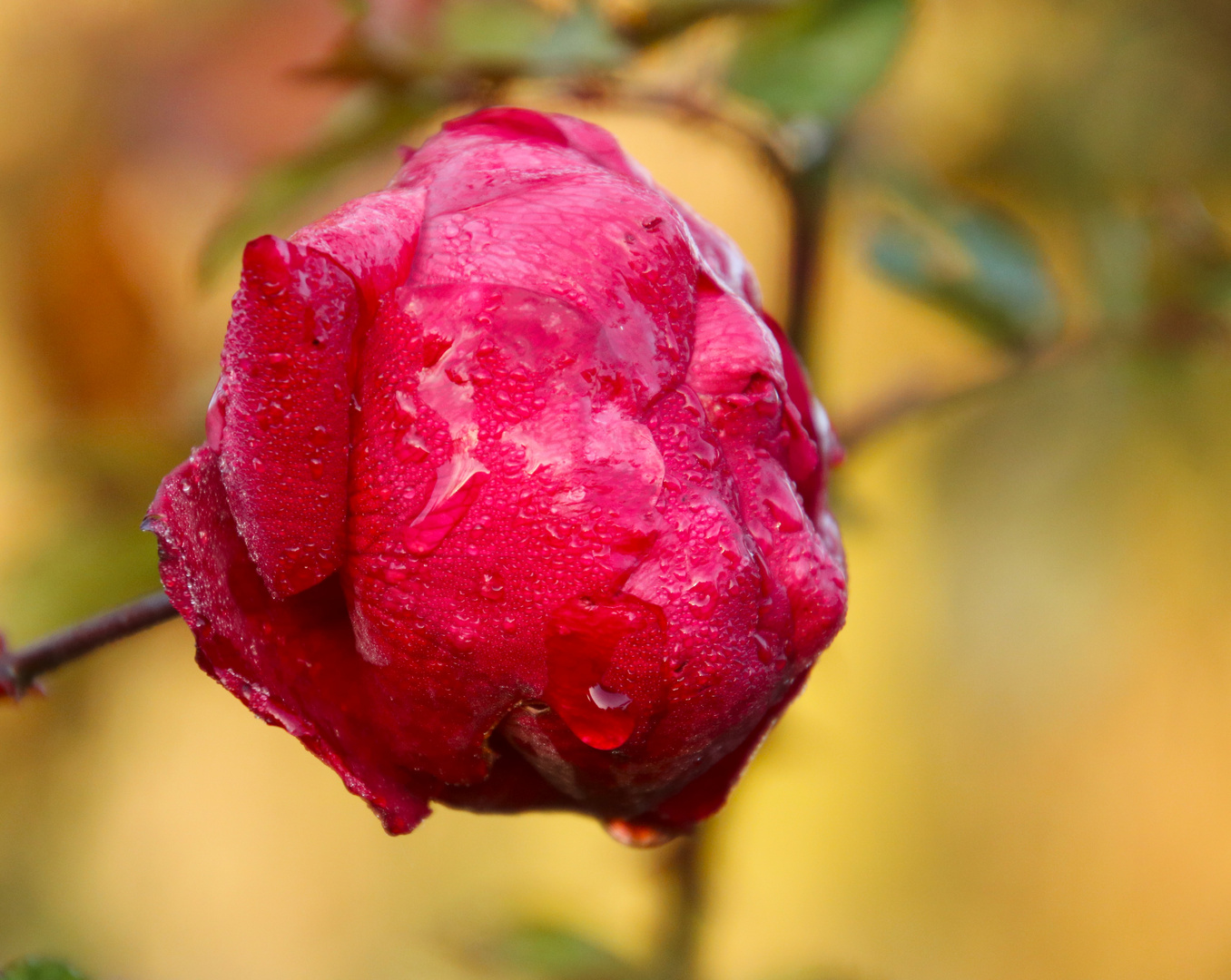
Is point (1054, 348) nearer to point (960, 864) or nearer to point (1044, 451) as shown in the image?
point (1044, 451)

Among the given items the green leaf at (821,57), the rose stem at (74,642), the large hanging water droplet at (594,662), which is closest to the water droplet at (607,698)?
the large hanging water droplet at (594,662)

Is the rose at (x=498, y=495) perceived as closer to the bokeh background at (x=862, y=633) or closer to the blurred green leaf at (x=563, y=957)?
the blurred green leaf at (x=563, y=957)

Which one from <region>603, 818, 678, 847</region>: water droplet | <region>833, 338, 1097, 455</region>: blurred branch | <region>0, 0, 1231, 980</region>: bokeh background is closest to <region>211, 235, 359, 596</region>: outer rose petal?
<region>603, 818, 678, 847</region>: water droplet

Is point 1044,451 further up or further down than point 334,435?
further down

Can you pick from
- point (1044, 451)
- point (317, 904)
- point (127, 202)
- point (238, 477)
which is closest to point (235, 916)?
point (317, 904)

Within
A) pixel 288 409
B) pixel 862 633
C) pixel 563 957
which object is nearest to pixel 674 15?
pixel 288 409

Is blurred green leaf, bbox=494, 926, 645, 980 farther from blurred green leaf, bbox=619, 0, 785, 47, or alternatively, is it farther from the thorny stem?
blurred green leaf, bbox=619, 0, 785, 47
